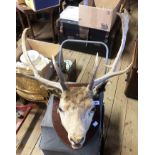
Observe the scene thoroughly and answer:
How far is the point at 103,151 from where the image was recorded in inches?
72.6

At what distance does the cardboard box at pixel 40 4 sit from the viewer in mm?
2495

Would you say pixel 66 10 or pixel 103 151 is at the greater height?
pixel 66 10

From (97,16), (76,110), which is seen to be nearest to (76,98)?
(76,110)

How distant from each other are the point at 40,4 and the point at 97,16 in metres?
0.68

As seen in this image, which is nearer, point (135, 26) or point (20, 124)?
point (20, 124)

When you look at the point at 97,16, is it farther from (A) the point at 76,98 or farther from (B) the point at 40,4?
(A) the point at 76,98

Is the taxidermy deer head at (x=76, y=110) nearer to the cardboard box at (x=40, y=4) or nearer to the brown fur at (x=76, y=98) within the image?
the brown fur at (x=76, y=98)

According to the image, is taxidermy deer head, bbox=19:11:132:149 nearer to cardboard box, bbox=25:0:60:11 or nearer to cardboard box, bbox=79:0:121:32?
cardboard box, bbox=79:0:121:32

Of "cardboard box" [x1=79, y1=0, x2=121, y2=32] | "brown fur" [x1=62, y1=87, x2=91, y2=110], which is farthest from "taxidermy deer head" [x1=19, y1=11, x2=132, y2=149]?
"cardboard box" [x1=79, y1=0, x2=121, y2=32]
